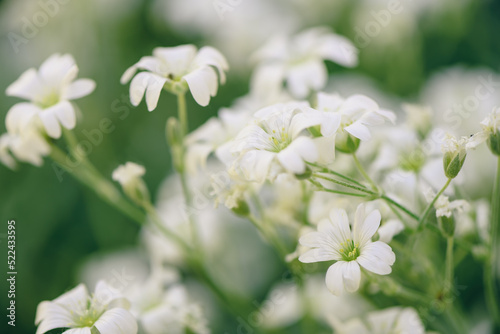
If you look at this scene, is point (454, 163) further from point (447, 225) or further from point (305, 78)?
point (305, 78)

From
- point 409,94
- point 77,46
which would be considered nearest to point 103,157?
point 77,46

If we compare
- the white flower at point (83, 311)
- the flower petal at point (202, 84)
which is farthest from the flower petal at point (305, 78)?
the white flower at point (83, 311)

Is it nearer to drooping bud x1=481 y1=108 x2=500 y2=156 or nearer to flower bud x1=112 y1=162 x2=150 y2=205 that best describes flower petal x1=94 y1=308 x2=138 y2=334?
flower bud x1=112 y1=162 x2=150 y2=205

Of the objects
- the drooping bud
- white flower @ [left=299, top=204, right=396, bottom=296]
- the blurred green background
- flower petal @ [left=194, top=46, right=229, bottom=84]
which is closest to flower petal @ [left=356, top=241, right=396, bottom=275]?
white flower @ [left=299, top=204, right=396, bottom=296]

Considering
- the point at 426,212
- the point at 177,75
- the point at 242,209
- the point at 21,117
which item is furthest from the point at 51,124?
the point at 426,212

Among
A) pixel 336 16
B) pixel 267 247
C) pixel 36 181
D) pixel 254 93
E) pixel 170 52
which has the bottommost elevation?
pixel 267 247

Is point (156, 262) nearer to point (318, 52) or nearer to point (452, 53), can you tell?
point (318, 52)

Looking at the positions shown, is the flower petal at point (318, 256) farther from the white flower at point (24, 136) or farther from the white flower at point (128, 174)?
the white flower at point (24, 136)
